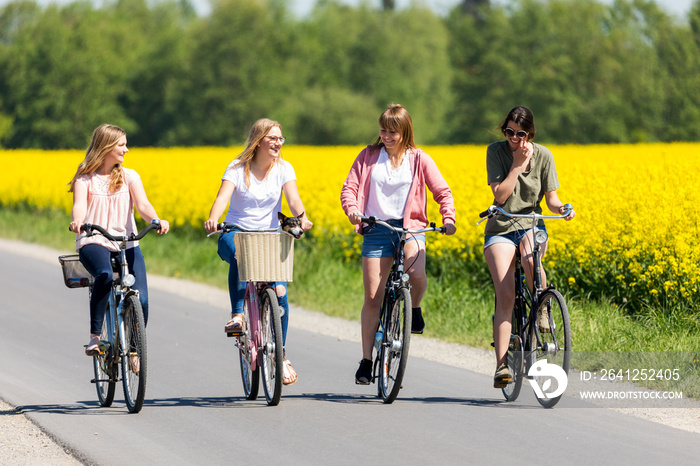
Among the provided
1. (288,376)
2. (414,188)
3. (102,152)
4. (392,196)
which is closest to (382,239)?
(392,196)

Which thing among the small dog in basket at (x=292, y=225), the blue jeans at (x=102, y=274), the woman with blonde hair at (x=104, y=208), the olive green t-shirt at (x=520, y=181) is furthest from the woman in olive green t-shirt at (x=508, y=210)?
the blue jeans at (x=102, y=274)

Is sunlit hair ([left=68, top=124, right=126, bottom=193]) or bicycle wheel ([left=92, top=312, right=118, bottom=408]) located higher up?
sunlit hair ([left=68, top=124, right=126, bottom=193])

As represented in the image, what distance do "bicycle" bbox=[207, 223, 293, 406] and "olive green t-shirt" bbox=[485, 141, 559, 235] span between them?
1.31m

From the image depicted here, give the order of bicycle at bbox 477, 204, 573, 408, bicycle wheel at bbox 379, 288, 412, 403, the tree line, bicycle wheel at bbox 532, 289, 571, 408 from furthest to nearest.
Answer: the tree line
bicycle wheel at bbox 379, 288, 412, 403
bicycle at bbox 477, 204, 573, 408
bicycle wheel at bbox 532, 289, 571, 408

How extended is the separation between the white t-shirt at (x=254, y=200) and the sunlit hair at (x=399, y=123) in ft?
2.42

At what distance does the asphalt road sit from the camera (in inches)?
217

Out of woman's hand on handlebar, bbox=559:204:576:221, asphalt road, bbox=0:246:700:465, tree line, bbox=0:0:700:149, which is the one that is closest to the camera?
asphalt road, bbox=0:246:700:465

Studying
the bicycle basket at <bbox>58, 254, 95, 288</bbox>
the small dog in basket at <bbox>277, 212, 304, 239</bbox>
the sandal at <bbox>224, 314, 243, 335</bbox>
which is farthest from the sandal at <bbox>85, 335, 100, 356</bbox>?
the small dog in basket at <bbox>277, 212, 304, 239</bbox>

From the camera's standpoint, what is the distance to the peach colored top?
657 cm

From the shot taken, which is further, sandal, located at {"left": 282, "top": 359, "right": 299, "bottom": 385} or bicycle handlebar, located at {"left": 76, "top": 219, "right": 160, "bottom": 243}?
sandal, located at {"left": 282, "top": 359, "right": 299, "bottom": 385}

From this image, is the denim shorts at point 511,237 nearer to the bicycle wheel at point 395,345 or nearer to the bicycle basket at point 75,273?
the bicycle wheel at point 395,345

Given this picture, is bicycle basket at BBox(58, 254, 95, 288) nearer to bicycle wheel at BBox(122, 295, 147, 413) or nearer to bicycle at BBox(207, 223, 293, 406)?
bicycle wheel at BBox(122, 295, 147, 413)

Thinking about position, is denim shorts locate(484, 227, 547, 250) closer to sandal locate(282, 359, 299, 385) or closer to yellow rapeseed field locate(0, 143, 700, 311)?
sandal locate(282, 359, 299, 385)

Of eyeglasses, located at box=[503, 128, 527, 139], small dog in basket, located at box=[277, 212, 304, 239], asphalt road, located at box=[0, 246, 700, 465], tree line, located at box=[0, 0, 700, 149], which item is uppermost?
tree line, located at box=[0, 0, 700, 149]
